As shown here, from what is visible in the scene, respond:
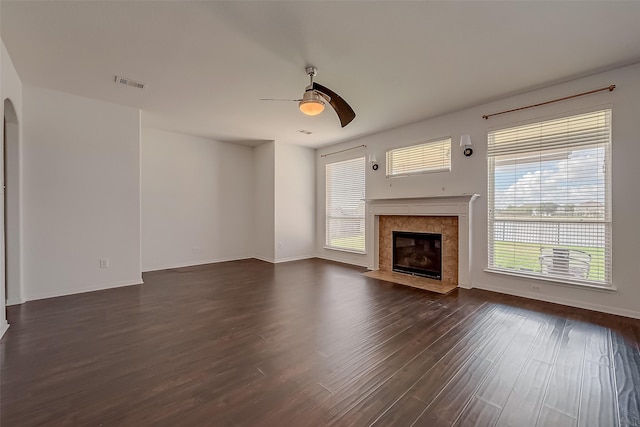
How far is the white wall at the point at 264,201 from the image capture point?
6.36 m

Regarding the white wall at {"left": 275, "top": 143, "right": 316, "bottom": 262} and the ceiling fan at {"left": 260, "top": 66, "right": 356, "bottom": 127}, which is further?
the white wall at {"left": 275, "top": 143, "right": 316, "bottom": 262}

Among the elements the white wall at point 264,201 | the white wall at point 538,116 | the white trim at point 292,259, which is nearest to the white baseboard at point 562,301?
the white wall at point 538,116

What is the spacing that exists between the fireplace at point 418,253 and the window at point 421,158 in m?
1.20

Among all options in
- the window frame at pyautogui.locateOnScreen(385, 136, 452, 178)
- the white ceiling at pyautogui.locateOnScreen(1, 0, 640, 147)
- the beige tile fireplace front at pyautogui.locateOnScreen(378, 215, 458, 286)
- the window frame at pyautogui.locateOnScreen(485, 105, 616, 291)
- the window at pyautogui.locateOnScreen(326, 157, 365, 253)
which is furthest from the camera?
the window at pyautogui.locateOnScreen(326, 157, 365, 253)

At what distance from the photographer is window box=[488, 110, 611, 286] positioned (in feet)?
10.6

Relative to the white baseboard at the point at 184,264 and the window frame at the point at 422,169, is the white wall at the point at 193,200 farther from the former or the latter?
the window frame at the point at 422,169

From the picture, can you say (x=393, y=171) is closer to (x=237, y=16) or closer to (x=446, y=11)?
(x=446, y=11)

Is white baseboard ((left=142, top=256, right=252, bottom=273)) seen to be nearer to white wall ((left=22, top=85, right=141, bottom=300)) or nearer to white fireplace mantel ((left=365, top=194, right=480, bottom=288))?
white wall ((left=22, top=85, right=141, bottom=300))

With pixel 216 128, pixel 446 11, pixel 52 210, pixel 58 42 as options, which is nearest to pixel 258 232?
pixel 216 128

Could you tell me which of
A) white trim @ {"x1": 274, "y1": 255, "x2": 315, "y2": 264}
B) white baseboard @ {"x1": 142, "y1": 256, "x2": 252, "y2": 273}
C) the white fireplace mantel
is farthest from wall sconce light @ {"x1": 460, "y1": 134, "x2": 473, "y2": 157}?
white baseboard @ {"x1": 142, "y1": 256, "x2": 252, "y2": 273}

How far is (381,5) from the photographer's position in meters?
2.13

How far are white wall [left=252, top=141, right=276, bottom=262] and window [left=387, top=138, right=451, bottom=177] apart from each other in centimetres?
276

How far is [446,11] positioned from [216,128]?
4435 millimetres

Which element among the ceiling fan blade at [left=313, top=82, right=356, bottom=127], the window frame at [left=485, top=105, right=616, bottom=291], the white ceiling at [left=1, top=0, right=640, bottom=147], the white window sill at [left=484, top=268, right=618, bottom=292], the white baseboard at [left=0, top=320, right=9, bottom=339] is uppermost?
the white ceiling at [left=1, top=0, right=640, bottom=147]
